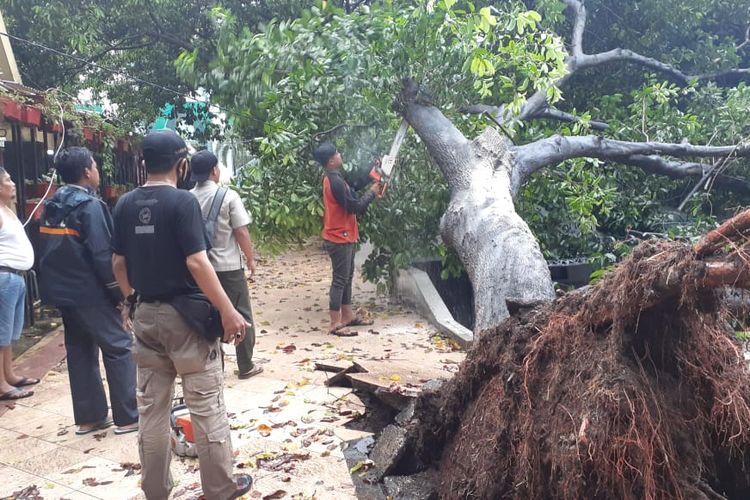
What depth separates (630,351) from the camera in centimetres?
257

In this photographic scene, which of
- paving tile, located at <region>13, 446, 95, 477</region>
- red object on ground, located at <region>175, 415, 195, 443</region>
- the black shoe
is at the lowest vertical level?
paving tile, located at <region>13, 446, 95, 477</region>

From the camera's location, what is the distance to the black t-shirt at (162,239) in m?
2.91

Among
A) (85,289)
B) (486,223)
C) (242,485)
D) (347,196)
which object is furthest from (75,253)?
(347,196)

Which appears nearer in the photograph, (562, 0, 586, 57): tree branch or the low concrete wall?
the low concrete wall

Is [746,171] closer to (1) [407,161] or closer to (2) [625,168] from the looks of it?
(2) [625,168]

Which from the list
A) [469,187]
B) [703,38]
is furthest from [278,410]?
[703,38]

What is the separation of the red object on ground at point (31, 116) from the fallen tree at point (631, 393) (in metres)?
5.60

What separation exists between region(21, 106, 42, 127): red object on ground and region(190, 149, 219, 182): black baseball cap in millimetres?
2516

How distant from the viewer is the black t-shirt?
291cm

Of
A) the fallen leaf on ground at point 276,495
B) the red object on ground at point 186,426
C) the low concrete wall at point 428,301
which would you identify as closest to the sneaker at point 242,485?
the fallen leaf on ground at point 276,495

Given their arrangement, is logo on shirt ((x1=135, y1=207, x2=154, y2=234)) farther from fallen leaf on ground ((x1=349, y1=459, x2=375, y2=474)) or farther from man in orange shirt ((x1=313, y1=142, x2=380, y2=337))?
man in orange shirt ((x1=313, y1=142, x2=380, y2=337))

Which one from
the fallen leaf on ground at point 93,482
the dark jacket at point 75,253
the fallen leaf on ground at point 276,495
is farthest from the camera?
the dark jacket at point 75,253

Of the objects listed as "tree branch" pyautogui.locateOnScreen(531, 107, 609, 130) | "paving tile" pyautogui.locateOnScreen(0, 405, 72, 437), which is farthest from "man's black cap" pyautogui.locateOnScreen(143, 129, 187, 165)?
"tree branch" pyautogui.locateOnScreen(531, 107, 609, 130)

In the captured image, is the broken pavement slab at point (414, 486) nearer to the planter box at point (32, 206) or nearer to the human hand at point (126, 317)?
the human hand at point (126, 317)
